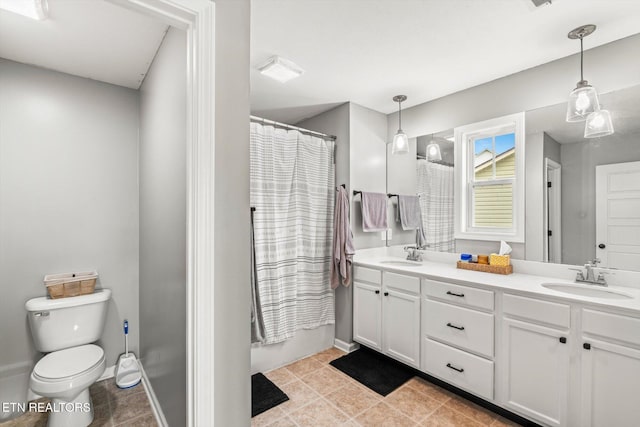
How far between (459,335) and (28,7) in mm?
3258

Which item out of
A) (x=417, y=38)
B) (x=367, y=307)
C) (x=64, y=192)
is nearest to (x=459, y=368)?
(x=367, y=307)

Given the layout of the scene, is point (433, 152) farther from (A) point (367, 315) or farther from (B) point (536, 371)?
(B) point (536, 371)

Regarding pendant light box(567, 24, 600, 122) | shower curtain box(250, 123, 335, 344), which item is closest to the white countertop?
shower curtain box(250, 123, 335, 344)

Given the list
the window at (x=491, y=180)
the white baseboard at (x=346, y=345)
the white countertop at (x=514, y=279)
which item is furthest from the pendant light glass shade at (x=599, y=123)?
the white baseboard at (x=346, y=345)

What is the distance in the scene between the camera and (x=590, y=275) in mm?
1936

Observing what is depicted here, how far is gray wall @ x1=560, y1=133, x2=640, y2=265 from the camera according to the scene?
76.8 inches

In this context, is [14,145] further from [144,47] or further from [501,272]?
[501,272]

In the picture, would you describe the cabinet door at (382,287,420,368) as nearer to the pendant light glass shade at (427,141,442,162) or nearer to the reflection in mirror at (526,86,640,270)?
the reflection in mirror at (526,86,640,270)

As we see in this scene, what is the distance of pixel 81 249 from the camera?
91.7 inches

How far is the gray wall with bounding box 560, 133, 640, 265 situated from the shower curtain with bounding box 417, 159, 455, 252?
840 mm

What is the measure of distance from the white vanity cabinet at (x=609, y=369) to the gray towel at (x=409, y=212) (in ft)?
5.13

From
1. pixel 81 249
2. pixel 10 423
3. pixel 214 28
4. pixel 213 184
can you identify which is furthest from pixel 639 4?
pixel 10 423

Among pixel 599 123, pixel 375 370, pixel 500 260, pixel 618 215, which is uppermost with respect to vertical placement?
pixel 599 123

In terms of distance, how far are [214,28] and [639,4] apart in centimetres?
221
